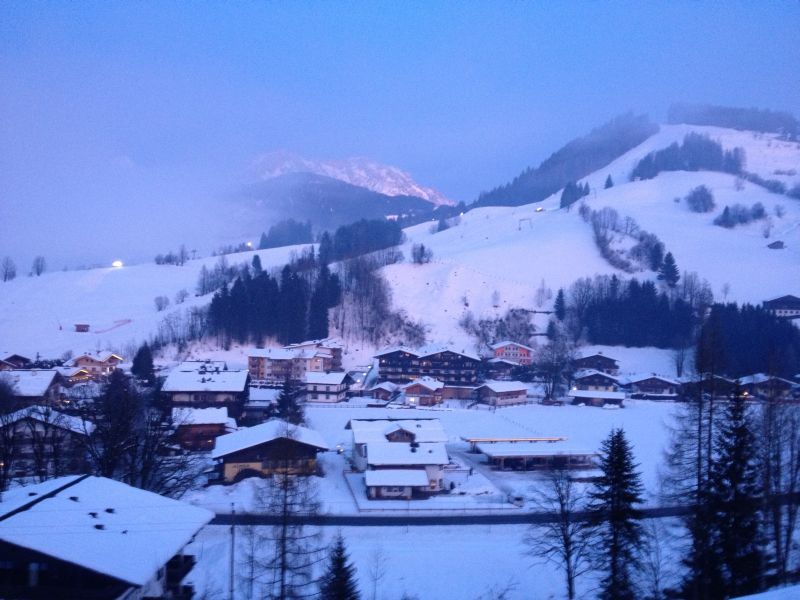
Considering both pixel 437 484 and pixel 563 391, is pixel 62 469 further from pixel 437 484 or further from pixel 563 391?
pixel 563 391

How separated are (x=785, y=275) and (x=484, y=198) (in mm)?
59502

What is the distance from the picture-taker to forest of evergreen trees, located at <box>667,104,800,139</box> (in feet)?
347

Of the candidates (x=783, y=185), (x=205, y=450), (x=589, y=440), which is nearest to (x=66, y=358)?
(x=205, y=450)

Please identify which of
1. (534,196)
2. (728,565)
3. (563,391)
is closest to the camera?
(728,565)

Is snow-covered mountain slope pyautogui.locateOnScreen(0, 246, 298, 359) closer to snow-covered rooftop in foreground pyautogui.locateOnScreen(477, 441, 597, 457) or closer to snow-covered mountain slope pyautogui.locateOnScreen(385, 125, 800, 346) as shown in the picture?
snow-covered mountain slope pyautogui.locateOnScreen(385, 125, 800, 346)

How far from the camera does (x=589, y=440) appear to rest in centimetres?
1908

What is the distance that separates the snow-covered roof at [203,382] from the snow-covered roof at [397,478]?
10.2 metres

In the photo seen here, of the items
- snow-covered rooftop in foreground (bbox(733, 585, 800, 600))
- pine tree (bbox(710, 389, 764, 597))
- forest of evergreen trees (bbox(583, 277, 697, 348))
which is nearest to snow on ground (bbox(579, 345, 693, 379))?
forest of evergreen trees (bbox(583, 277, 697, 348))

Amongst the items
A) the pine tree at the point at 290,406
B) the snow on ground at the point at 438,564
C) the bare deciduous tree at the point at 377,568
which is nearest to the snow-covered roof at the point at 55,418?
the snow on ground at the point at 438,564

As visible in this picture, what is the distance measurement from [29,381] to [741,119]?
12039 centimetres

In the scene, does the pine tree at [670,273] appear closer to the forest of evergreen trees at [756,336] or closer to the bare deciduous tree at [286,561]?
the forest of evergreen trees at [756,336]

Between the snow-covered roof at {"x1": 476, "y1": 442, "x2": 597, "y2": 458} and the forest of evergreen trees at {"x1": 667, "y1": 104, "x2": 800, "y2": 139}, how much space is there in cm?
10407

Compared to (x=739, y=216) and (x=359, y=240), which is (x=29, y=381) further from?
(x=739, y=216)

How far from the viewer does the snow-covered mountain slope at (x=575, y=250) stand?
42812mm
